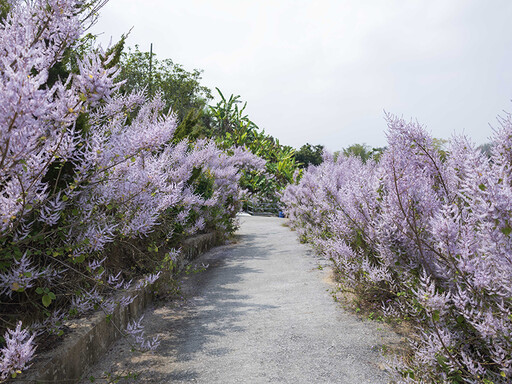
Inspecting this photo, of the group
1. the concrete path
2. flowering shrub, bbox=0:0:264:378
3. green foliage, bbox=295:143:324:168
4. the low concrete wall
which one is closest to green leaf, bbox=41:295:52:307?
flowering shrub, bbox=0:0:264:378

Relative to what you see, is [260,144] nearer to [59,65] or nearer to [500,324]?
[59,65]

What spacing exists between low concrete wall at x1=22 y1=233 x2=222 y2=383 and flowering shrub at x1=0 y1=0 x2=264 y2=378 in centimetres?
15

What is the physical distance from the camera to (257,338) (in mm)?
3582

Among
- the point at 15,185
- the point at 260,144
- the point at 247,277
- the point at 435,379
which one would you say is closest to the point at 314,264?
the point at 247,277

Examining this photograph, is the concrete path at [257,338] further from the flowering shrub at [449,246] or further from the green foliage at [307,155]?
the green foliage at [307,155]

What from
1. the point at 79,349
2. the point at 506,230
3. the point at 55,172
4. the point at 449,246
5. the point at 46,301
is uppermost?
A: the point at 55,172

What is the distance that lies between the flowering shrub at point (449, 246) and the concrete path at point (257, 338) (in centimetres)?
45

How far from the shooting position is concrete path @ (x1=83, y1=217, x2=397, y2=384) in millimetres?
2918

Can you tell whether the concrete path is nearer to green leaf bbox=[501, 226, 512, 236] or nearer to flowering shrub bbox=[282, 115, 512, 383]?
flowering shrub bbox=[282, 115, 512, 383]

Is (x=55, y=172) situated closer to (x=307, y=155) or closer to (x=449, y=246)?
(x=449, y=246)

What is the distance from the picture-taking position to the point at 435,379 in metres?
2.31

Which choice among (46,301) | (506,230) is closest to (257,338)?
(46,301)

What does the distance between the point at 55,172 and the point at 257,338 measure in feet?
7.58

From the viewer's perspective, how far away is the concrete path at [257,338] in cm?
292
